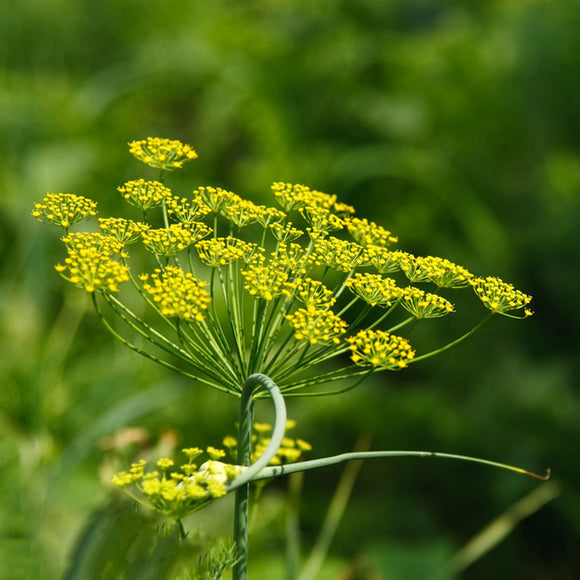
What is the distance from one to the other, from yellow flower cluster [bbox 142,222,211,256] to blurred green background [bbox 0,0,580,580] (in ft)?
1.75

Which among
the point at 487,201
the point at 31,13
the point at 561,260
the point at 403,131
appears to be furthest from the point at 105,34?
the point at 561,260

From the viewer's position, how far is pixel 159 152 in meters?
0.79

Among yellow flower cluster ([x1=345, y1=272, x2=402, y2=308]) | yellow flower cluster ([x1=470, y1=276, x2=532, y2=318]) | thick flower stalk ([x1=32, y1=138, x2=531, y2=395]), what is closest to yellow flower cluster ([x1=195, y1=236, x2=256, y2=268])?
thick flower stalk ([x1=32, y1=138, x2=531, y2=395])

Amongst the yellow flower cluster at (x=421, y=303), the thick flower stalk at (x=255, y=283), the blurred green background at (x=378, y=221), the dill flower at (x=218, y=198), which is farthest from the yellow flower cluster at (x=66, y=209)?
the blurred green background at (x=378, y=221)

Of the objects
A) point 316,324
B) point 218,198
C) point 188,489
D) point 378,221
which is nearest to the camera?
point 188,489

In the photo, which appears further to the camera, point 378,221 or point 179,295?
point 378,221

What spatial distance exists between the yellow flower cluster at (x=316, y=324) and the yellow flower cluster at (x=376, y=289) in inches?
1.9

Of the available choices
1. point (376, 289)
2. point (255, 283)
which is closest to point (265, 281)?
point (255, 283)

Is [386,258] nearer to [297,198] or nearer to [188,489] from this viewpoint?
[297,198]

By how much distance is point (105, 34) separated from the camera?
665 centimetres

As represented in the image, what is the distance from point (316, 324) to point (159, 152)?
0.30m

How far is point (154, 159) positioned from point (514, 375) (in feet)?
8.85

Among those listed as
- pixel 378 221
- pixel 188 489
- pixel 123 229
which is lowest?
pixel 378 221

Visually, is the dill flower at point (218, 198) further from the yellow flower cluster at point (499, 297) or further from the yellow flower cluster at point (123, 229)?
the yellow flower cluster at point (499, 297)
